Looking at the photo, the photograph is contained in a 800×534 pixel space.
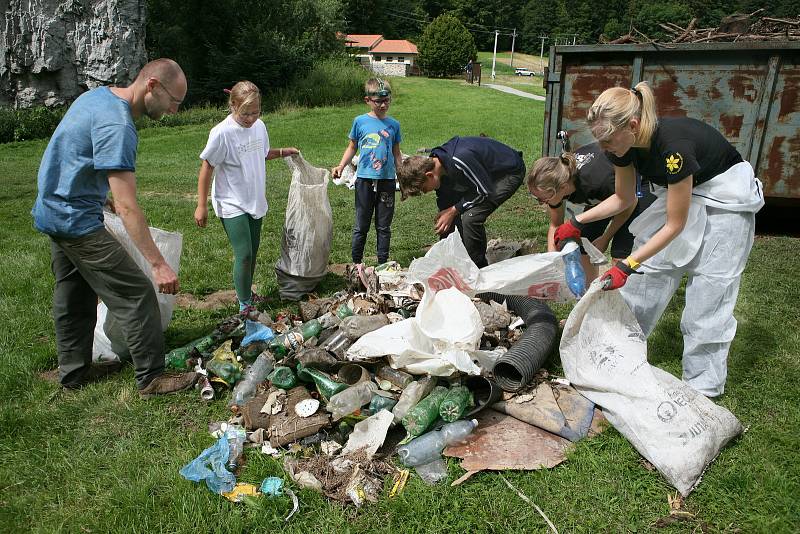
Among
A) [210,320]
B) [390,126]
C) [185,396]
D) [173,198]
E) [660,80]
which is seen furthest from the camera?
[173,198]

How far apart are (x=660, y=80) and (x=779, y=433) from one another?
353 centimetres

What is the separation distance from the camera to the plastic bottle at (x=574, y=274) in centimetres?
309

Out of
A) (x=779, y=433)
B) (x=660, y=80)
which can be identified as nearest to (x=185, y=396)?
(x=779, y=433)

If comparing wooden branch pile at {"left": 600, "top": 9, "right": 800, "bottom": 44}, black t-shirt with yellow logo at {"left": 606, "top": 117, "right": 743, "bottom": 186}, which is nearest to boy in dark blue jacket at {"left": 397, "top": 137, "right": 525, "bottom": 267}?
black t-shirt with yellow logo at {"left": 606, "top": 117, "right": 743, "bottom": 186}

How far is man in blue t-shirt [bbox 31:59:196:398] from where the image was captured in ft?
8.77

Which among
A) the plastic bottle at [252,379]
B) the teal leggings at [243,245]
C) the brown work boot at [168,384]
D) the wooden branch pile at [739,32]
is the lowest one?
the brown work boot at [168,384]

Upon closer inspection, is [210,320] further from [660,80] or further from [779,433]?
[660,80]

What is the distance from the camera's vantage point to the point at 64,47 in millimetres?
19203

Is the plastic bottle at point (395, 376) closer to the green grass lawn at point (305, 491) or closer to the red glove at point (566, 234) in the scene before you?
the green grass lawn at point (305, 491)

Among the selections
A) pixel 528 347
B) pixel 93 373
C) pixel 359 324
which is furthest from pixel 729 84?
pixel 93 373

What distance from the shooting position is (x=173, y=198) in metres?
8.21

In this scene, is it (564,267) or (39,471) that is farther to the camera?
(564,267)

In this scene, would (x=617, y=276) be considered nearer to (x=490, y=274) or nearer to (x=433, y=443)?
(x=490, y=274)

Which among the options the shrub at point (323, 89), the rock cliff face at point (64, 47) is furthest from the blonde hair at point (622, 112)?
the rock cliff face at point (64, 47)
